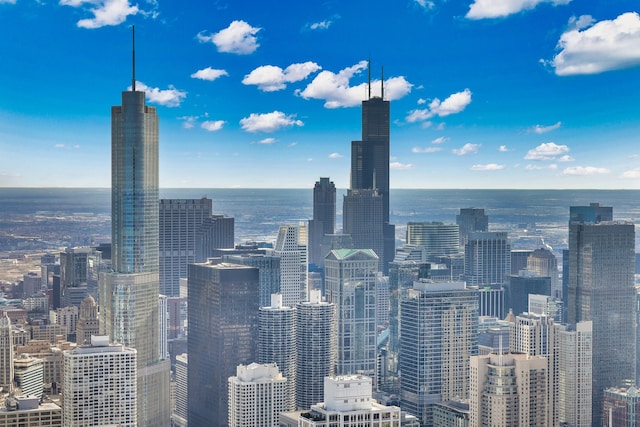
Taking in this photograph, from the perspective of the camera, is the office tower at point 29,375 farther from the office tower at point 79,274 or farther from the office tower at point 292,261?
the office tower at point 292,261

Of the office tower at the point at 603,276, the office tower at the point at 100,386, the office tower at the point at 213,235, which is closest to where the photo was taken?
the office tower at the point at 100,386

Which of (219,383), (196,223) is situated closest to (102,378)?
(219,383)

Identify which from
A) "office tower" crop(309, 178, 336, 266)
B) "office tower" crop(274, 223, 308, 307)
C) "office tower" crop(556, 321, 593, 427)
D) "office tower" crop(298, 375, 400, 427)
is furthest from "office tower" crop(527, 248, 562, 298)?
"office tower" crop(298, 375, 400, 427)

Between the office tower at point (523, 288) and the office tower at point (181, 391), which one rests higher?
the office tower at point (523, 288)

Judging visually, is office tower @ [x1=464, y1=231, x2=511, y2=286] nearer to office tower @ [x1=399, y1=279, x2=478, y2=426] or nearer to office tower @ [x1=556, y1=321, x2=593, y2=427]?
office tower @ [x1=399, y1=279, x2=478, y2=426]

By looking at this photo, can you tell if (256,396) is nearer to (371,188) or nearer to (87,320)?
(87,320)

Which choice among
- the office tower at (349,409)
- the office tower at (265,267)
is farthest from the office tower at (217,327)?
the office tower at (349,409)

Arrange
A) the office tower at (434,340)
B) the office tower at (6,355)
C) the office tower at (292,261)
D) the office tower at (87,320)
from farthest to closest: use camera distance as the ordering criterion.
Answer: the office tower at (292,261) < the office tower at (434,340) < the office tower at (87,320) < the office tower at (6,355)
